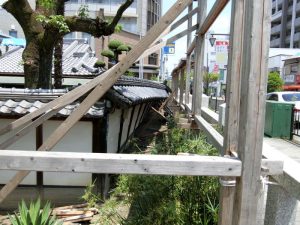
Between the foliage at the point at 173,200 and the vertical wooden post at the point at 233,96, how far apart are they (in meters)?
0.96

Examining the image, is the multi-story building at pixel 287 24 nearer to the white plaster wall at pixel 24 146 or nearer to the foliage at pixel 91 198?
the white plaster wall at pixel 24 146

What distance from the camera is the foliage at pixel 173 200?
3676 millimetres

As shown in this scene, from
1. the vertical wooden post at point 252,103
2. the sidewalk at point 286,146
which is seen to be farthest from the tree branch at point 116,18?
the sidewalk at point 286,146

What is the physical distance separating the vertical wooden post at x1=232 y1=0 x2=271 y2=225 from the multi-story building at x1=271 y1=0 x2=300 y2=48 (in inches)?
2513

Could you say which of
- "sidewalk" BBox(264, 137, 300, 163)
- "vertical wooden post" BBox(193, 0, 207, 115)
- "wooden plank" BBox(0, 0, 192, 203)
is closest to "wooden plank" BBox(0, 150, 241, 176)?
"wooden plank" BBox(0, 0, 192, 203)

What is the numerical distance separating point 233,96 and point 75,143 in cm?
489

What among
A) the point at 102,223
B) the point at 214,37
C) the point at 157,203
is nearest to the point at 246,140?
the point at 157,203

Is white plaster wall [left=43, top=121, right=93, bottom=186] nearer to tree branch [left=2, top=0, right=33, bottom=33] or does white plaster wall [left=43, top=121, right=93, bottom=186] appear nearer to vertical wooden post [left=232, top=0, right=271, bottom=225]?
tree branch [left=2, top=0, right=33, bottom=33]

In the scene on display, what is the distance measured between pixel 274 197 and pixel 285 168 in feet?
1.08

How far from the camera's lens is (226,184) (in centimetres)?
252

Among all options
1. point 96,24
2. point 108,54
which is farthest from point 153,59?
point 96,24

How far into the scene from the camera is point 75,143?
7.14m

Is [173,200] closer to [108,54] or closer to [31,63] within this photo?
[31,63]

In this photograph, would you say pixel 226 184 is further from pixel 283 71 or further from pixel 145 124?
pixel 283 71
